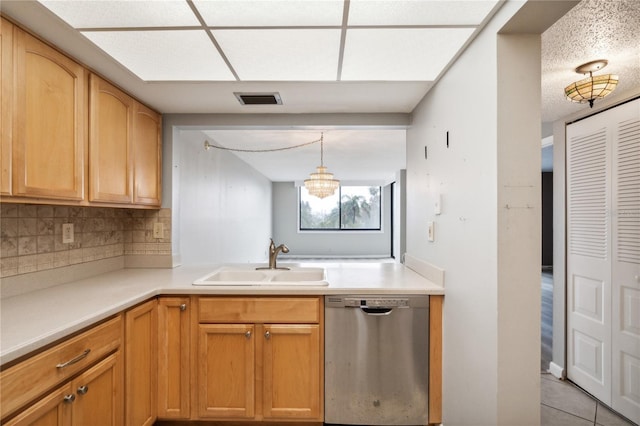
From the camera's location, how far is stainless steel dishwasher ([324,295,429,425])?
1854mm

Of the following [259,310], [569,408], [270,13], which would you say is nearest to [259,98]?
[270,13]

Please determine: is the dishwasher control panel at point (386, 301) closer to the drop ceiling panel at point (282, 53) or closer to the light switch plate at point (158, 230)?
the drop ceiling panel at point (282, 53)

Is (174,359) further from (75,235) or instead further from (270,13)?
(270,13)

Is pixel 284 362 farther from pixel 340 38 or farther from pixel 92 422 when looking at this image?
pixel 340 38

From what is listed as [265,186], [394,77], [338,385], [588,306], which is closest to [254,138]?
[394,77]

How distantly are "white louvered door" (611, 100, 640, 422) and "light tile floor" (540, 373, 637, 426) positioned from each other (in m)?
0.10

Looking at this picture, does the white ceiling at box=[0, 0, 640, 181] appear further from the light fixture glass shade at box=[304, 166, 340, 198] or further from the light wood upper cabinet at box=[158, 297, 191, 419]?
the light fixture glass shade at box=[304, 166, 340, 198]

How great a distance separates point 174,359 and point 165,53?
172cm

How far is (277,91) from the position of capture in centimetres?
209

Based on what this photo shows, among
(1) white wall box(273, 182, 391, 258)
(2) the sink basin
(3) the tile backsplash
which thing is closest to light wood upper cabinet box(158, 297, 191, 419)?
(2) the sink basin

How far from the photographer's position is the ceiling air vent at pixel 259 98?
7.03 ft

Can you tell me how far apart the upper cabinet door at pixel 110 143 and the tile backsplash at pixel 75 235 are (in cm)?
33

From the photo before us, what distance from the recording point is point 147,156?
2322mm

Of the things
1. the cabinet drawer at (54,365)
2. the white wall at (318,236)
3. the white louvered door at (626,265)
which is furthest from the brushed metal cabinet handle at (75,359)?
the white wall at (318,236)
